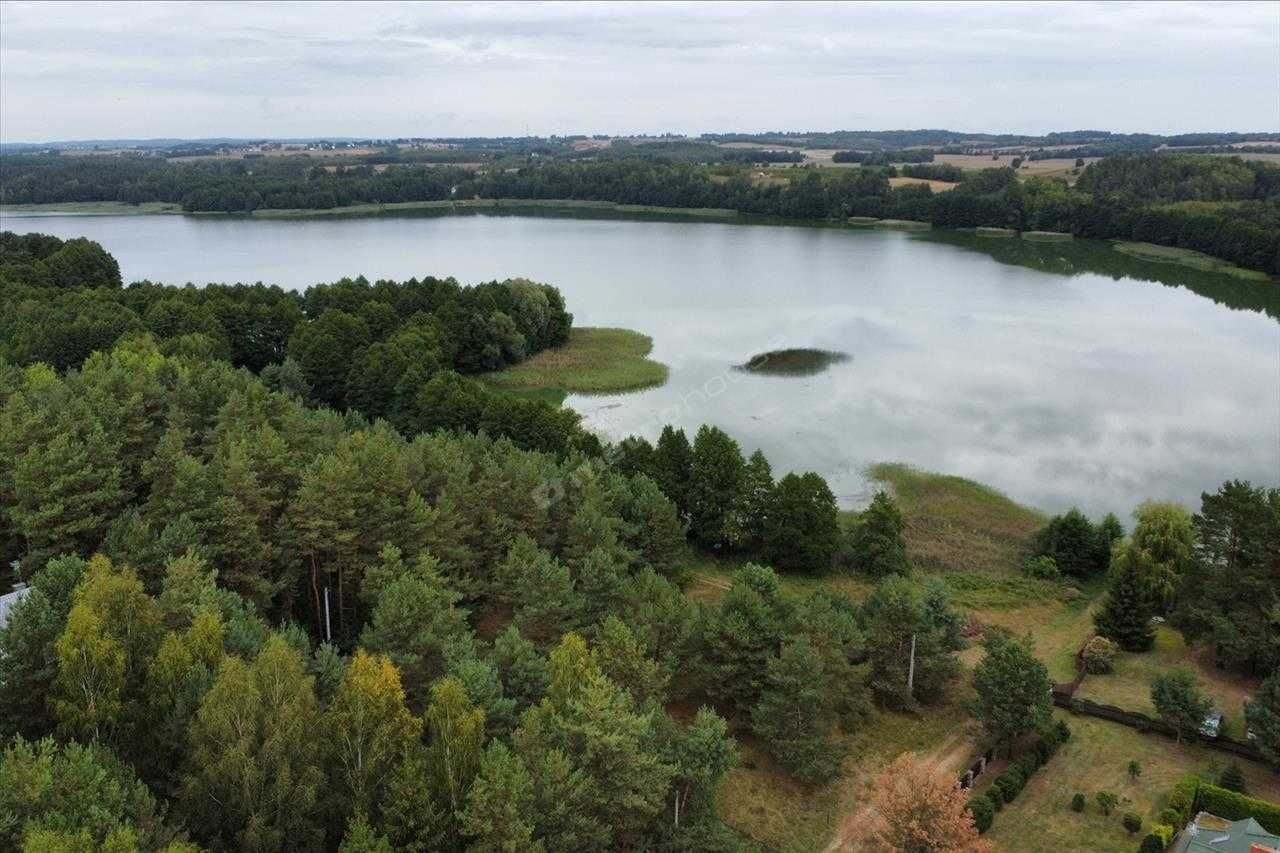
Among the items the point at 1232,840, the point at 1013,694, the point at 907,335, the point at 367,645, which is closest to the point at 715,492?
the point at 1013,694

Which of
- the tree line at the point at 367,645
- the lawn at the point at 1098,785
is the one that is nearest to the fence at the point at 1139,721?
the lawn at the point at 1098,785

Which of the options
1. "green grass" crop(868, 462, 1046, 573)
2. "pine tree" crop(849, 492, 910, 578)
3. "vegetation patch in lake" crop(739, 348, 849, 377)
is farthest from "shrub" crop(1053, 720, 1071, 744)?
"vegetation patch in lake" crop(739, 348, 849, 377)

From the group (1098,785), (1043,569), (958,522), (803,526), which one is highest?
(803,526)

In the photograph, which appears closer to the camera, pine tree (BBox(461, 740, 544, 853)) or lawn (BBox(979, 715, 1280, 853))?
pine tree (BBox(461, 740, 544, 853))

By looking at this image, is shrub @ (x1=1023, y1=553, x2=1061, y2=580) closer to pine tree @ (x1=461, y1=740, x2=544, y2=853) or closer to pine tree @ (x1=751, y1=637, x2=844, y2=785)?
pine tree @ (x1=751, y1=637, x2=844, y2=785)

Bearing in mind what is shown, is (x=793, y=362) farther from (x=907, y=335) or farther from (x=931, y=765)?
(x=931, y=765)

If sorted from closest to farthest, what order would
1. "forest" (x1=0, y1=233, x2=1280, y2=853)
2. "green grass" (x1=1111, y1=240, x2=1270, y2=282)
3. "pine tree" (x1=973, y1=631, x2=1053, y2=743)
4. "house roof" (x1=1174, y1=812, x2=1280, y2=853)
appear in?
"forest" (x1=0, y1=233, x2=1280, y2=853) < "house roof" (x1=1174, y1=812, x2=1280, y2=853) < "pine tree" (x1=973, y1=631, x2=1053, y2=743) < "green grass" (x1=1111, y1=240, x2=1270, y2=282)

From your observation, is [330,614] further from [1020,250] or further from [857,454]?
[1020,250]
